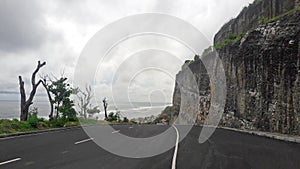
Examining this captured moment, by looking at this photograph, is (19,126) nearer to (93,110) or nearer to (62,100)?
(62,100)

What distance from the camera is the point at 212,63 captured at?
35.5 metres

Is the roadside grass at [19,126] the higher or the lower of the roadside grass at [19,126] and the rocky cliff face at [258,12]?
the lower

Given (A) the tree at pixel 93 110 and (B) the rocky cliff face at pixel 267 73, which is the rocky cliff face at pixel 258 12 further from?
(A) the tree at pixel 93 110

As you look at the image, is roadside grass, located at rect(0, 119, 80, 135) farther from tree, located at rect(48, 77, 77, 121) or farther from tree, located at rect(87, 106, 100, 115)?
tree, located at rect(87, 106, 100, 115)

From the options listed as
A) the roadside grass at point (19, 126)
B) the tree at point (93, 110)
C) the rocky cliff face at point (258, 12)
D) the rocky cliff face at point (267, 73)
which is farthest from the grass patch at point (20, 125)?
the tree at point (93, 110)

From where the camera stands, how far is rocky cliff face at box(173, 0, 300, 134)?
16578 mm

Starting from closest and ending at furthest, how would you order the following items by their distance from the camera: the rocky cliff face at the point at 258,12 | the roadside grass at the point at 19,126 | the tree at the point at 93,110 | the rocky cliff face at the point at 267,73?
1. the rocky cliff face at the point at 267,73
2. the roadside grass at the point at 19,126
3. the rocky cliff face at the point at 258,12
4. the tree at the point at 93,110

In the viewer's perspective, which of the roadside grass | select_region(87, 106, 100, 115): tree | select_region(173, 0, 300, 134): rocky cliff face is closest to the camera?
select_region(173, 0, 300, 134): rocky cliff face

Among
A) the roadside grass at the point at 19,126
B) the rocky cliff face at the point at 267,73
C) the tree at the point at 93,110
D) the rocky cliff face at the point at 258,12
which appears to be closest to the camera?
the rocky cliff face at the point at 267,73

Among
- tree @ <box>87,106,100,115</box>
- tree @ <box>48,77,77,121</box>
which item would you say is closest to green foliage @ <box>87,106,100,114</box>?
tree @ <box>87,106,100,115</box>

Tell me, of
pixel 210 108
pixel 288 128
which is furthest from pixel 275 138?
pixel 210 108

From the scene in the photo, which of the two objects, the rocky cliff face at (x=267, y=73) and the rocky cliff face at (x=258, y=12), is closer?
the rocky cliff face at (x=267, y=73)

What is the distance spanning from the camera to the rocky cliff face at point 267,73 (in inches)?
653

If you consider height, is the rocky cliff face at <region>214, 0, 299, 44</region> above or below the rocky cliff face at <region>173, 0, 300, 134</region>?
above
